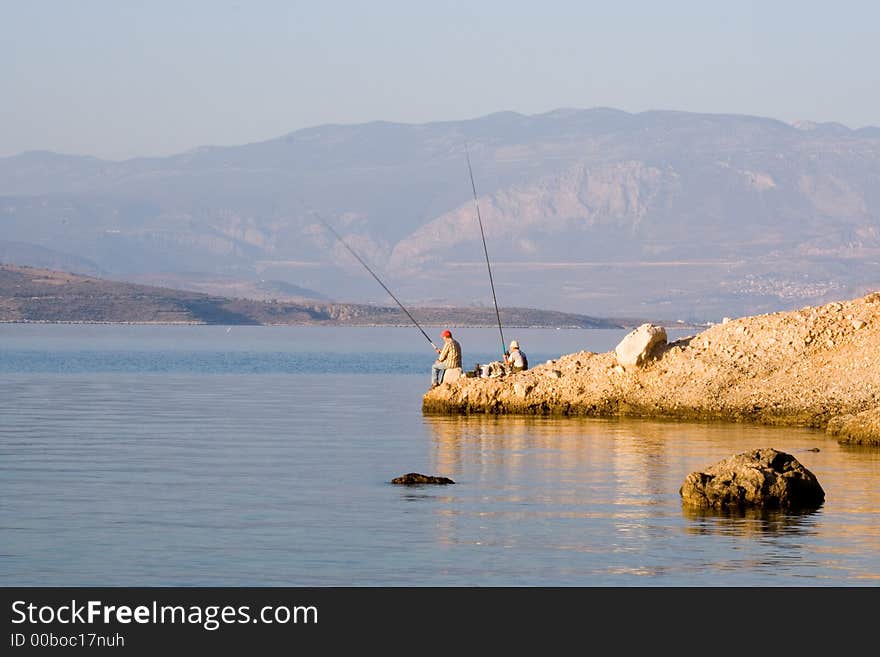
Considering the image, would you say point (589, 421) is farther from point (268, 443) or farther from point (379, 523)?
point (379, 523)

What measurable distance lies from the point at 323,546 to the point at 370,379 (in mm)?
44362

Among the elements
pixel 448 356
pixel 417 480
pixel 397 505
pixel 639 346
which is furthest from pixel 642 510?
pixel 448 356

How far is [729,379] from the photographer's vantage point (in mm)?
36250

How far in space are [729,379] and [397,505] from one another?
15658 mm

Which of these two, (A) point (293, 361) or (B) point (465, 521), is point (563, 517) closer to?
(B) point (465, 521)

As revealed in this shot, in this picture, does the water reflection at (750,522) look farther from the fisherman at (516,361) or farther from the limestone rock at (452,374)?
the fisherman at (516,361)

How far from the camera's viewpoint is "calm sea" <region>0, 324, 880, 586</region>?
56.5 ft

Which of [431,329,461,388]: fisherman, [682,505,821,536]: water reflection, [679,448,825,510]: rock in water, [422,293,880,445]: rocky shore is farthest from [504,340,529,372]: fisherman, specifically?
[682,505,821,536]: water reflection
